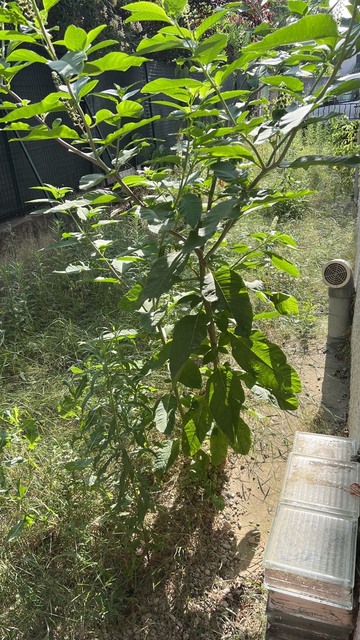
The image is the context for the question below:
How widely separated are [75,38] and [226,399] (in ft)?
3.68

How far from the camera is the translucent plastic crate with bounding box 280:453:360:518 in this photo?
134 cm

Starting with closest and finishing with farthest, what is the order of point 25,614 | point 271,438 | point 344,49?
point 344,49 < point 25,614 < point 271,438

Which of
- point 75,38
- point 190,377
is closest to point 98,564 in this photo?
point 190,377

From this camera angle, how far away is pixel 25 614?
5.31 ft

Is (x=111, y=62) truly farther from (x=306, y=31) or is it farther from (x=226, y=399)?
(x=226, y=399)

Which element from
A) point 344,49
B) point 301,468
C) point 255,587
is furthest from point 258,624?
point 344,49

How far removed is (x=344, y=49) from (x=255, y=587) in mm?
1772

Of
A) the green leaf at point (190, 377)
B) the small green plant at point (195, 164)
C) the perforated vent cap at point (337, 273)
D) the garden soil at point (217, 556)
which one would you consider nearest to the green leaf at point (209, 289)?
the small green plant at point (195, 164)

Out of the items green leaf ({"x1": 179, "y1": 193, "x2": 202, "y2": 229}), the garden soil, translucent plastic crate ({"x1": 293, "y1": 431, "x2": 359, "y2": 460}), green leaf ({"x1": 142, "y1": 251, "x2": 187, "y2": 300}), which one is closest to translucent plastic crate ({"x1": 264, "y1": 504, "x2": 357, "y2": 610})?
translucent plastic crate ({"x1": 293, "y1": 431, "x2": 359, "y2": 460})

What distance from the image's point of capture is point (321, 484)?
141 cm

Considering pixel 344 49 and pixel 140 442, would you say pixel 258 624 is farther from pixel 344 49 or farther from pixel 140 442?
pixel 344 49

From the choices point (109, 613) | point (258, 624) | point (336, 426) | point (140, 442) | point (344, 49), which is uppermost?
point (344, 49)

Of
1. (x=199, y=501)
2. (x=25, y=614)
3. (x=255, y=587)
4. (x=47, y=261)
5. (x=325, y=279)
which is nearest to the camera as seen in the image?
(x=25, y=614)

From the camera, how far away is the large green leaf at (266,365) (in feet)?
5.15
